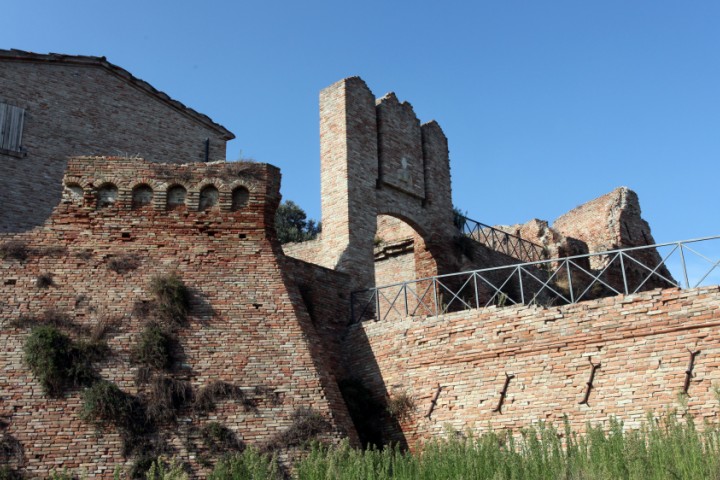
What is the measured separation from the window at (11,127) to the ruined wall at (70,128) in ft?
0.40

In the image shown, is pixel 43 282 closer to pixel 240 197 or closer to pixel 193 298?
pixel 193 298

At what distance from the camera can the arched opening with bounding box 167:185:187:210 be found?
12.9 m

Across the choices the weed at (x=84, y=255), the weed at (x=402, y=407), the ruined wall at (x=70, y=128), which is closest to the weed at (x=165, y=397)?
the weed at (x=84, y=255)

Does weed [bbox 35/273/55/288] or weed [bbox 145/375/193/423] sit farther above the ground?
weed [bbox 35/273/55/288]

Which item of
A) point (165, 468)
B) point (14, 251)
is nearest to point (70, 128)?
point (14, 251)

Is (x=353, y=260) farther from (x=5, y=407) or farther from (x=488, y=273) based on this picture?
(x=5, y=407)

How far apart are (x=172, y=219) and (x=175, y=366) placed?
106 inches

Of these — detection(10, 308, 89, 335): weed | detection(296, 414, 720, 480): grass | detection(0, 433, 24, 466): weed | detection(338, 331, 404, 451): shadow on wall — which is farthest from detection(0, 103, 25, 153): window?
detection(296, 414, 720, 480): grass

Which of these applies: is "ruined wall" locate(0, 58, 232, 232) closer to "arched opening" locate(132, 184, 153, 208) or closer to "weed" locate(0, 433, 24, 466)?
"arched opening" locate(132, 184, 153, 208)

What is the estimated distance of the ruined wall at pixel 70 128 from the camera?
51.4ft

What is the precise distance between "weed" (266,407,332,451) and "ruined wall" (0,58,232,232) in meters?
7.44

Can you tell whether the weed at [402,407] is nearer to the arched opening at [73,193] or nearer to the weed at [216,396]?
the weed at [216,396]

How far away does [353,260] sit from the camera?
16250 mm

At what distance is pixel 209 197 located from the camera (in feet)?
43.0
